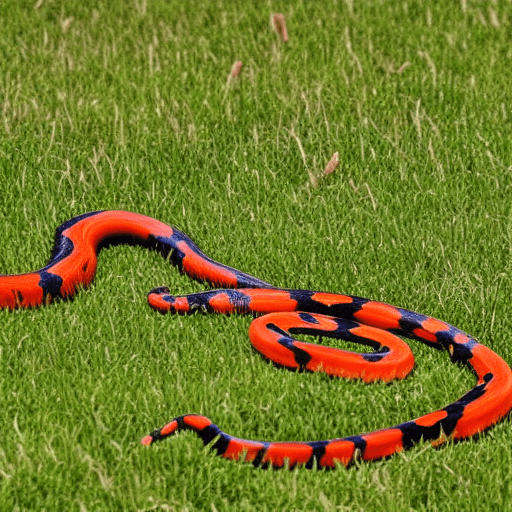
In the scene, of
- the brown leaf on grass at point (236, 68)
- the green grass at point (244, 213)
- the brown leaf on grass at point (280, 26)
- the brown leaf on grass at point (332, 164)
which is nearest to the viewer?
the green grass at point (244, 213)

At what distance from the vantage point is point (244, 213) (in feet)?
19.9

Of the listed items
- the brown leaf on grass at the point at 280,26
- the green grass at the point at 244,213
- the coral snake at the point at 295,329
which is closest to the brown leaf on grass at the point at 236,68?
the green grass at the point at 244,213

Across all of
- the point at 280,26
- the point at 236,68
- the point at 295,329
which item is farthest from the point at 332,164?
the point at 280,26

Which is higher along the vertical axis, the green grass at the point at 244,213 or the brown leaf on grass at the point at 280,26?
the brown leaf on grass at the point at 280,26

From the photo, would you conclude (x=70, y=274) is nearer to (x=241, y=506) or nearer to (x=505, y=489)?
(x=241, y=506)

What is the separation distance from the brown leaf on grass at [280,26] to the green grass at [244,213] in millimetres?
134

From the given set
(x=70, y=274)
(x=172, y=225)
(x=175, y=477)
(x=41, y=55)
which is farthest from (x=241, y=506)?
(x=41, y=55)

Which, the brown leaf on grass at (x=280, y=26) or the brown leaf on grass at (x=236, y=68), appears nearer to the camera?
the brown leaf on grass at (x=236, y=68)

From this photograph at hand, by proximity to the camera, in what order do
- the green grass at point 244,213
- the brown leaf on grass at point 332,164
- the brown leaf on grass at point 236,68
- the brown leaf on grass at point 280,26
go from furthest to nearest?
the brown leaf on grass at point 280,26 < the brown leaf on grass at point 236,68 < the brown leaf on grass at point 332,164 < the green grass at point 244,213

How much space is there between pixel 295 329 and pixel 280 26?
352cm

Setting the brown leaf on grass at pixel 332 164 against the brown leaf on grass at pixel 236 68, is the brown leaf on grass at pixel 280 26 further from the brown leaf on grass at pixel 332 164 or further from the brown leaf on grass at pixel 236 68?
the brown leaf on grass at pixel 332 164

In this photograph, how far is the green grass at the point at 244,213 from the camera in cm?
387

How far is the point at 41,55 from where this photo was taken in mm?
7703

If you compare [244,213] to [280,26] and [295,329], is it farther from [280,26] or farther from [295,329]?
[280,26]
